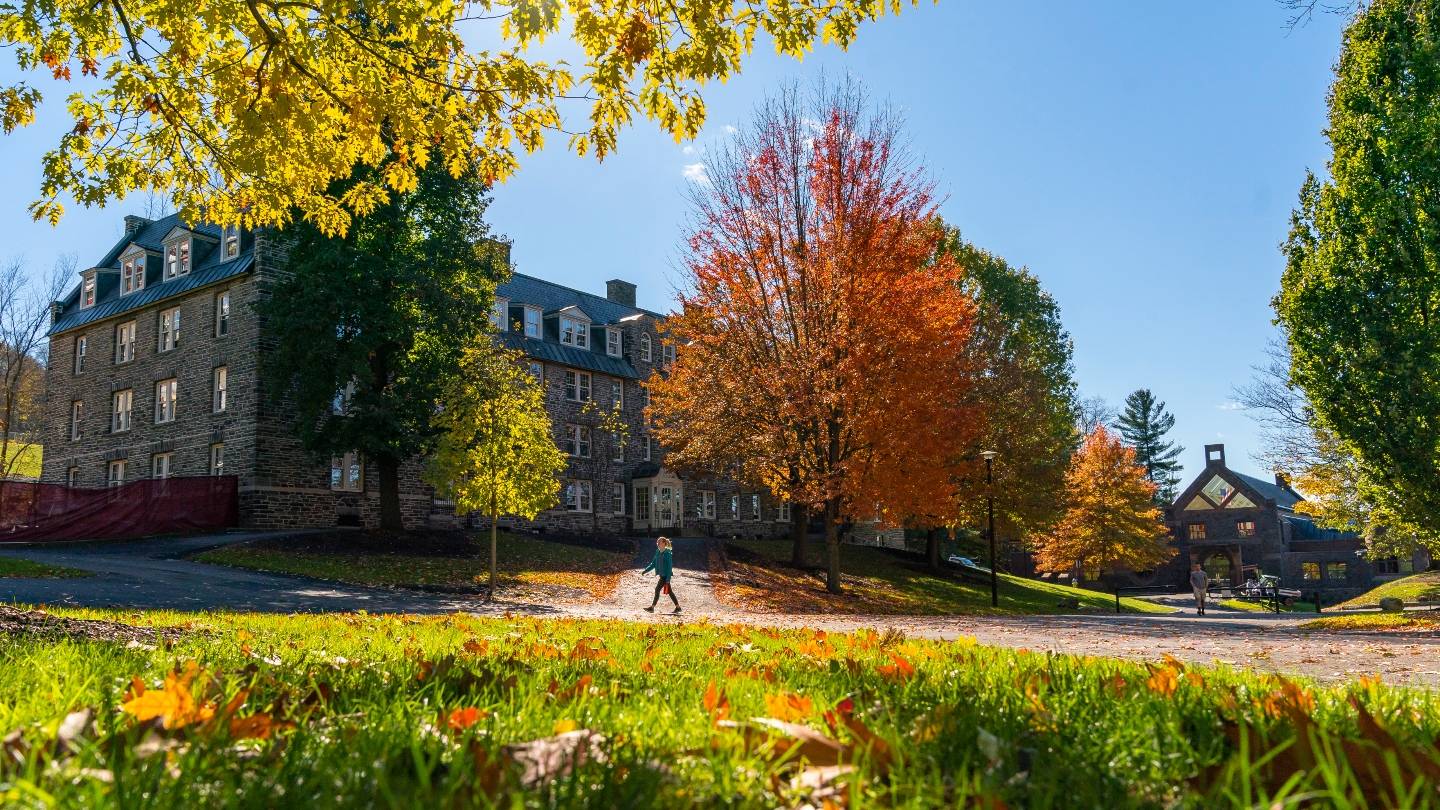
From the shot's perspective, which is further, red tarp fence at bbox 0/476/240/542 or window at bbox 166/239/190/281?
window at bbox 166/239/190/281

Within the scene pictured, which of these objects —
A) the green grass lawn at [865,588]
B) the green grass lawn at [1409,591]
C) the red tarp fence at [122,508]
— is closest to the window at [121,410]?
the red tarp fence at [122,508]

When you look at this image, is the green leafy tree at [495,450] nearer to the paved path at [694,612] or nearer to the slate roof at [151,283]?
the paved path at [694,612]

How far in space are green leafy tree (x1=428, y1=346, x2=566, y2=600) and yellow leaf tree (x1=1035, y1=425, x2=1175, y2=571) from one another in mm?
26278

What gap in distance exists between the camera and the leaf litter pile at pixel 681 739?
5.72 ft

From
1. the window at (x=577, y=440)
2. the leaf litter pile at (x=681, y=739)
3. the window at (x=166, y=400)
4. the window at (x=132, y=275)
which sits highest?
the window at (x=132, y=275)

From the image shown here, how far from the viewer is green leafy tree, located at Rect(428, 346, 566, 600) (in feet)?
68.5

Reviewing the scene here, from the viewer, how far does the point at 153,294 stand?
1388 inches

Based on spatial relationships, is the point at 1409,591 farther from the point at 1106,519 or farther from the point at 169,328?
Answer: the point at 169,328

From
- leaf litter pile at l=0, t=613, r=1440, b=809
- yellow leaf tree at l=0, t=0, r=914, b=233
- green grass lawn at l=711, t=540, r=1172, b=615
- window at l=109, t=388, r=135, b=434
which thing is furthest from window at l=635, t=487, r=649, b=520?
leaf litter pile at l=0, t=613, r=1440, b=809

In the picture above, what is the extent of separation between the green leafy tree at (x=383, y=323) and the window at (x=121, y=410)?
1119 centimetres

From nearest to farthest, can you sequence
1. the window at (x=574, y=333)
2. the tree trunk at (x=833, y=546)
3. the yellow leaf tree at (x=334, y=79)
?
the yellow leaf tree at (x=334, y=79) < the tree trunk at (x=833, y=546) < the window at (x=574, y=333)

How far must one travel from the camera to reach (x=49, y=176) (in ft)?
24.9

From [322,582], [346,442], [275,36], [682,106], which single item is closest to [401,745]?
[682,106]

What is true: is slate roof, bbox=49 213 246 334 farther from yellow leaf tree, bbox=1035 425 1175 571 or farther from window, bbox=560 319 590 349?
yellow leaf tree, bbox=1035 425 1175 571
